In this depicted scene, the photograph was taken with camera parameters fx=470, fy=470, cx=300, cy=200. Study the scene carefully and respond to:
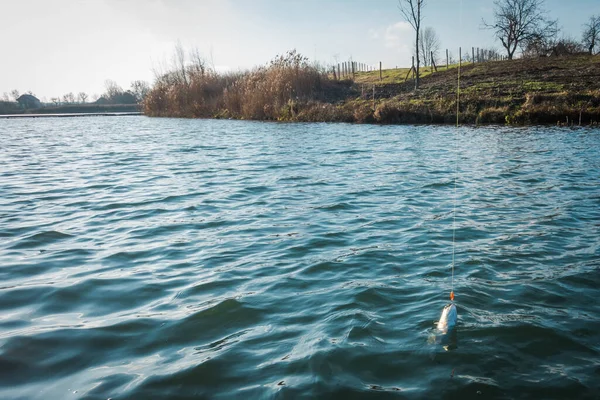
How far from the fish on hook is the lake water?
91 mm

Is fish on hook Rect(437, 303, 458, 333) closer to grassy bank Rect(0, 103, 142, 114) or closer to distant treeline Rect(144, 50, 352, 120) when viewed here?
distant treeline Rect(144, 50, 352, 120)

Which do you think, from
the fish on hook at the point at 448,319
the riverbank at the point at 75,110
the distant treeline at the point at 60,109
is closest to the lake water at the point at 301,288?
the fish on hook at the point at 448,319

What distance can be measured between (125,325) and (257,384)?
1.62m

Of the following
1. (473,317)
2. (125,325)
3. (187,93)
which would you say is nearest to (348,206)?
(473,317)

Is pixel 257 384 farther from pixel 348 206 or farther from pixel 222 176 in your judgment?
pixel 222 176

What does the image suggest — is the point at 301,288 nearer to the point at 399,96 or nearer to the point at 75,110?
the point at 399,96

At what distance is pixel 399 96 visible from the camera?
35.5 m

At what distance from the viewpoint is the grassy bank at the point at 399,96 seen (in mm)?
26078

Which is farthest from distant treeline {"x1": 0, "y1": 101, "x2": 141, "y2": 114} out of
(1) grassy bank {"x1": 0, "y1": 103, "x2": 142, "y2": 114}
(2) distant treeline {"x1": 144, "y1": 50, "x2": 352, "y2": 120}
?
(2) distant treeline {"x1": 144, "y1": 50, "x2": 352, "y2": 120}

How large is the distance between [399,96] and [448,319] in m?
33.4

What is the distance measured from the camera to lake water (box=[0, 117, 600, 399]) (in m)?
3.51

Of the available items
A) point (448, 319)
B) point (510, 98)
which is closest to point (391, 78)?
point (510, 98)

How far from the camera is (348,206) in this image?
28.8 ft

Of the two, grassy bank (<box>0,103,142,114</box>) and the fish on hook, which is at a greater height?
grassy bank (<box>0,103,142,114</box>)
